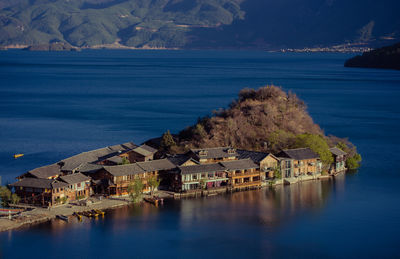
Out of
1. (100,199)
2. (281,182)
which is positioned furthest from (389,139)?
(100,199)

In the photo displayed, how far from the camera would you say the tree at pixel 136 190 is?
34312 mm

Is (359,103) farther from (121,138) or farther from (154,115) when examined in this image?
(121,138)

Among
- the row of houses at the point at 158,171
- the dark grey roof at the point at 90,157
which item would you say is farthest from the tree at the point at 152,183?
the dark grey roof at the point at 90,157

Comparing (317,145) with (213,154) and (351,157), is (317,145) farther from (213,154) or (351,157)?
(213,154)

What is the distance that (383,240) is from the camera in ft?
99.4

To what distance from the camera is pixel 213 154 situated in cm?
3959

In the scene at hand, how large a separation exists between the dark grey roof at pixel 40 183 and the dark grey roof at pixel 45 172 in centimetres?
96

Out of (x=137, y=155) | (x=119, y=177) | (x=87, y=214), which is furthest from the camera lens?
(x=137, y=155)

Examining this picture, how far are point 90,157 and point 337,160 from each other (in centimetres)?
1629

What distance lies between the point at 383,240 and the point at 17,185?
18.4m

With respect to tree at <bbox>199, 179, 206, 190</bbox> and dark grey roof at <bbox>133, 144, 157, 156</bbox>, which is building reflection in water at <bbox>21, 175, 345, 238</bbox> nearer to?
tree at <bbox>199, 179, 206, 190</bbox>

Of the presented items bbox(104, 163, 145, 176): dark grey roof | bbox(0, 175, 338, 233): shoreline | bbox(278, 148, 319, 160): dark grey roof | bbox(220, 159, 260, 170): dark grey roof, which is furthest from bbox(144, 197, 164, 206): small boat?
bbox(278, 148, 319, 160): dark grey roof

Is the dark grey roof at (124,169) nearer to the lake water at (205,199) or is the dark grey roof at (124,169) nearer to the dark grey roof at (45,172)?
the lake water at (205,199)

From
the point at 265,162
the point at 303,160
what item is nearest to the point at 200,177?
the point at 265,162
